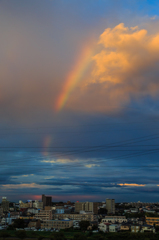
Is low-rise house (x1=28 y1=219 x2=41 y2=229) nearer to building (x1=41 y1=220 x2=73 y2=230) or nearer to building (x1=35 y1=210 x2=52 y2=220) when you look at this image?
building (x1=41 y1=220 x2=73 y2=230)

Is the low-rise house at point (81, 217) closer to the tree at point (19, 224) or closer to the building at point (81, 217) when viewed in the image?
the building at point (81, 217)

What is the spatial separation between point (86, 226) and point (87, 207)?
5185 cm

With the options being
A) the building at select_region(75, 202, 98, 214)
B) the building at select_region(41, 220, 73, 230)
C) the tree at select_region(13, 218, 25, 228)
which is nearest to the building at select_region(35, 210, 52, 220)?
the building at select_region(41, 220, 73, 230)

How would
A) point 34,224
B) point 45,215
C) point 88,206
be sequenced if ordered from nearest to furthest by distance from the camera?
point 34,224, point 45,215, point 88,206

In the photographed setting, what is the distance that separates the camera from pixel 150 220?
50281 millimetres

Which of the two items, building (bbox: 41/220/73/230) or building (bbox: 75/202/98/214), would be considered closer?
building (bbox: 41/220/73/230)

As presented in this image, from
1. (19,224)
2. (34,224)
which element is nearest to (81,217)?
(34,224)

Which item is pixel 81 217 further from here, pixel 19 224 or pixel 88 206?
pixel 88 206

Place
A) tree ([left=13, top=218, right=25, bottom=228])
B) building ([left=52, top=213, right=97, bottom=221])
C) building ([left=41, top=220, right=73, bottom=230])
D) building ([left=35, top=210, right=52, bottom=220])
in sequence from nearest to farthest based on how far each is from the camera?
tree ([left=13, top=218, right=25, bottom=228]) → building ([left=41, top=220, right=73, bottom=230]) → building ([left=52, top=213, right=97, bottom=221]) → building ([left=35, top=210, right=52, bottom=220])

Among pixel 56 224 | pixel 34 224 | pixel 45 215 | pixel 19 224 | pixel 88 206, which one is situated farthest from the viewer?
pixel 88 206

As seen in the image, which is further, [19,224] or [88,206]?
[88,206]

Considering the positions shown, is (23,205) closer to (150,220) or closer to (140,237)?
(150,220)

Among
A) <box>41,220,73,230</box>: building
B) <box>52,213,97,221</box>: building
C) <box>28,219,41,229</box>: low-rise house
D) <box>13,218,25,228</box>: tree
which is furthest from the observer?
<box>52,213,97,221</box>: building

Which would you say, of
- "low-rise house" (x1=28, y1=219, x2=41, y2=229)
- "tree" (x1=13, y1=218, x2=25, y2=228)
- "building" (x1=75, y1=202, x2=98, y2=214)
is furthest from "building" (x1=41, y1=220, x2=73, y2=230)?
"building" (x1=75, y1=202, x2=98, y2=214)
